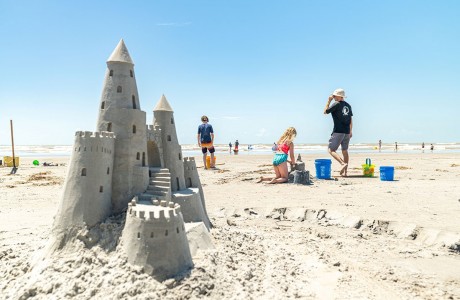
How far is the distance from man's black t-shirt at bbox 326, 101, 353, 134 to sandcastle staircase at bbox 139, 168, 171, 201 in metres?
8.77

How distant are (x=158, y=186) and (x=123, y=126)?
4.55ft

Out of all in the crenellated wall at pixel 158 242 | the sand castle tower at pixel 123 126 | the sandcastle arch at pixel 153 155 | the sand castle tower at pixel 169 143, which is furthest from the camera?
the sand castle tower at pixel 169 143

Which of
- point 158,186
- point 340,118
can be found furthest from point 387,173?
point 158,186

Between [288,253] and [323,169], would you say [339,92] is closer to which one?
[323,169]

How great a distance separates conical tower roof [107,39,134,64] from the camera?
733 cm

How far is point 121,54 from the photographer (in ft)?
24.2

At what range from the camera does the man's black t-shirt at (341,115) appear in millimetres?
14039

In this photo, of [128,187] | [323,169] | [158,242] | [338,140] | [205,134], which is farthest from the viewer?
[205,134]

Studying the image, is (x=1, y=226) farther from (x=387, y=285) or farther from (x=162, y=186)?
(x=387, y=285)

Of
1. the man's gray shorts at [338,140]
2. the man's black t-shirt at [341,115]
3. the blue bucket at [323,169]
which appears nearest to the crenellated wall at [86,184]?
the man's black t-shirt at [341,115]

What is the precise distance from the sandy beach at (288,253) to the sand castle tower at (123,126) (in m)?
0.66

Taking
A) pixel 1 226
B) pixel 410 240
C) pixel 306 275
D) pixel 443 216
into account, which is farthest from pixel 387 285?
pixel 1 226

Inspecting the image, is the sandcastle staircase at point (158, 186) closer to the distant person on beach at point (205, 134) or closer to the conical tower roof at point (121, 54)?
the conical tower roof at point (121, 54)

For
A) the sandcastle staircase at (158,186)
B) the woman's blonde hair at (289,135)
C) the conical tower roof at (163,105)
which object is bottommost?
the sandcastle staircase at (158,186)
